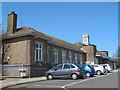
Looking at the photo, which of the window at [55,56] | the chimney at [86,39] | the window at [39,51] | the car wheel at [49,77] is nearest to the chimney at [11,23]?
the window at [39,51]

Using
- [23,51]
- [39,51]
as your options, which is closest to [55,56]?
[39,51]

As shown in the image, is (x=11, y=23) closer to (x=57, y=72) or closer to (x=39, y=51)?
(x=39, y=51)

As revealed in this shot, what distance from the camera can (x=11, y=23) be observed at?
3553 cm

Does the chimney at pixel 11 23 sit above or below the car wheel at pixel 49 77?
above

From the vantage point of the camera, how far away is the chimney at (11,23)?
35188 mm

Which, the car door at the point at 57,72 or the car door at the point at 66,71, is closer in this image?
the car door at the point at 66,71

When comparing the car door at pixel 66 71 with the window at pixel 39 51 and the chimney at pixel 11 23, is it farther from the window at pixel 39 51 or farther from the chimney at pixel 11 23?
the chimney at pixel 11 23

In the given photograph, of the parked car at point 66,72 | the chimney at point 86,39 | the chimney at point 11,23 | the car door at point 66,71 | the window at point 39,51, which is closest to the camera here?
the parked car at point 66,72

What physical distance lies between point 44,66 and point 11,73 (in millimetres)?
4793

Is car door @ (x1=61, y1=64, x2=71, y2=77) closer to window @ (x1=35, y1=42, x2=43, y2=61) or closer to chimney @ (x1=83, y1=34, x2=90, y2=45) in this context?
window @ (x1=35, y1=42, x2=43, y2=61)

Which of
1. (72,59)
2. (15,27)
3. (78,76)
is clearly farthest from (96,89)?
(72,59)

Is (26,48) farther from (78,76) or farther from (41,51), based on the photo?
(78,76)

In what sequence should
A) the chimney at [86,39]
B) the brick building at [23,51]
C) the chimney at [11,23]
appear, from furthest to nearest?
1. the chimney at [86,39]
2. the chimney at [11,23]
3. the brick building at [23,51]

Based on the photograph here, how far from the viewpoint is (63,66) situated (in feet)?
95.5
